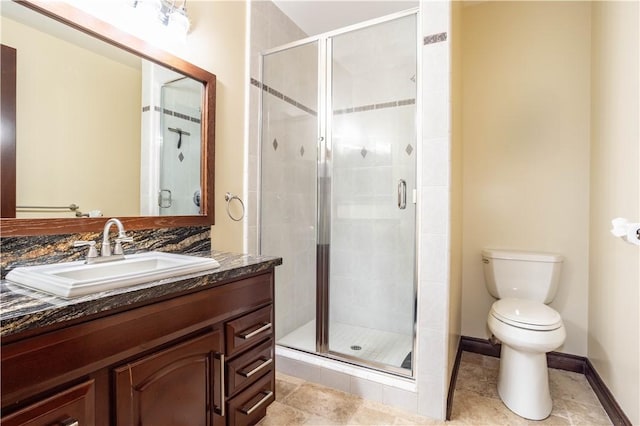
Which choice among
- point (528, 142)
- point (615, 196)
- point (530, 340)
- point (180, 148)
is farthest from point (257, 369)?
point (528, 142)

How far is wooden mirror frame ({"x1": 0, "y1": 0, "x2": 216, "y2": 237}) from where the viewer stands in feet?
3.50

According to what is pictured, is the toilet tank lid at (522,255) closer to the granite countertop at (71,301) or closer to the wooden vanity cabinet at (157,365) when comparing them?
the wooden vanity cabinet at (157,365)

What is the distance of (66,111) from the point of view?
1.23 m

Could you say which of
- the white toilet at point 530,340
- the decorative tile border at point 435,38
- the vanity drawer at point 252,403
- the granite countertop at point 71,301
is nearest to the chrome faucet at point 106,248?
the granite countertop at point 71,301

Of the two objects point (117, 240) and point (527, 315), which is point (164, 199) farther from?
point (527, 315)

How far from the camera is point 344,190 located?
2199mm

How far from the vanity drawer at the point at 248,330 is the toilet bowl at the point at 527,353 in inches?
49.0

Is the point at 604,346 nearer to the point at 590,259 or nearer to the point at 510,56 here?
the point at 590,259

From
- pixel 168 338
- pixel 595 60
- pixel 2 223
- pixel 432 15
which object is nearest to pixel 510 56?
pixel 595 60

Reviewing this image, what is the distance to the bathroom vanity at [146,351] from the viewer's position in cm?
73

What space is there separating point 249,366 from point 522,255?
1835 mm

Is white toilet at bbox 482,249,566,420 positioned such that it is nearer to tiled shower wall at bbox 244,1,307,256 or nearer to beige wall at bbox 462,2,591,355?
beige wall at bbox 462,2,591,355

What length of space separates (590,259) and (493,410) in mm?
1170

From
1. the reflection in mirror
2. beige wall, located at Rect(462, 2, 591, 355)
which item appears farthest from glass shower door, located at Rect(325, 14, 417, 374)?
the reflection in mirror
